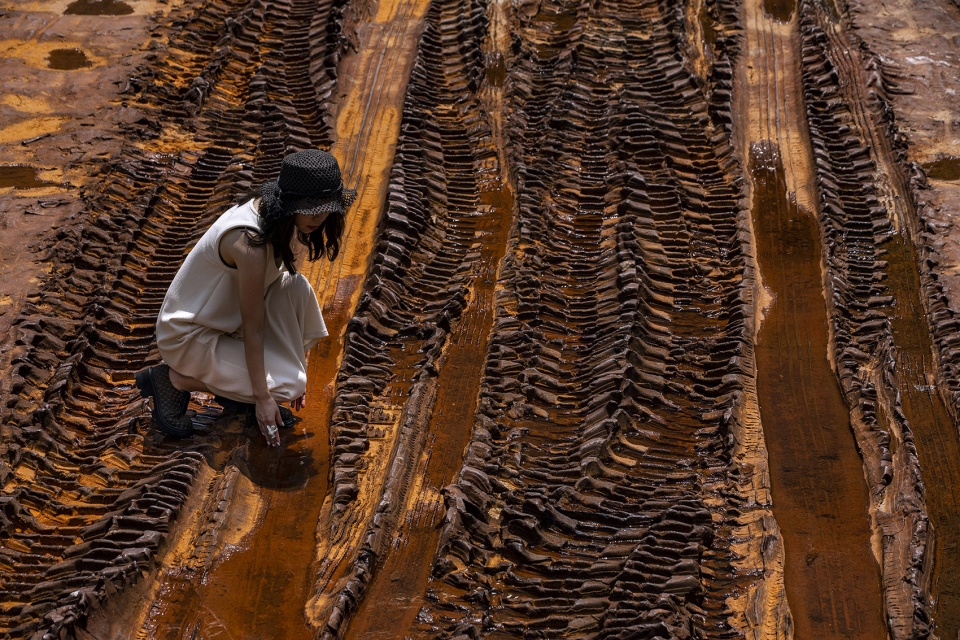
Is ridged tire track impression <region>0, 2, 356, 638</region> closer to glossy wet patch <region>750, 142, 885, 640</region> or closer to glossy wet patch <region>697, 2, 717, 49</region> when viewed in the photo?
glossy wet patch <region>750, 142, 885, 640</region>

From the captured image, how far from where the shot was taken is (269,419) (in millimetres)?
5762

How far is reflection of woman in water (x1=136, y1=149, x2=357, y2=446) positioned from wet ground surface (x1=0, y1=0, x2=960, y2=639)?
11.5 inches

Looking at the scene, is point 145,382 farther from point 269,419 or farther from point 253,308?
point 253,308

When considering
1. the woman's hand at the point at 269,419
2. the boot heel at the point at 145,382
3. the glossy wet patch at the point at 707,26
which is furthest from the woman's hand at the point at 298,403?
the glossy wet patch at the point at 707,26

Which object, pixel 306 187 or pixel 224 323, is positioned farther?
pixel 224 323

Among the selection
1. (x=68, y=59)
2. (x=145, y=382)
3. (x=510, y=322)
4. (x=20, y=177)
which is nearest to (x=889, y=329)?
(x=510, y=322)

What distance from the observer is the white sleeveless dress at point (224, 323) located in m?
5.56

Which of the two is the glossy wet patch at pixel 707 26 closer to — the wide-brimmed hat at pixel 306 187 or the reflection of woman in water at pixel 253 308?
the reflection of woman in water at pixel 253 308

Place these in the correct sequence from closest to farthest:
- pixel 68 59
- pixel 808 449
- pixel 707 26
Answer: pixel 808 449
pixel 68 59
pixel 707 26

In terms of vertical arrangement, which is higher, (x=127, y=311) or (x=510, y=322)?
(x=510, y=322)

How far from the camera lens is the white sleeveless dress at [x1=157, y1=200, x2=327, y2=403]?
556 centimetres

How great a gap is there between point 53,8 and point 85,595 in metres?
7.07

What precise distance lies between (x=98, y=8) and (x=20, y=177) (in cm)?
294

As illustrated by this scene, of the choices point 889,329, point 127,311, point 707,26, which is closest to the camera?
point 889,329
